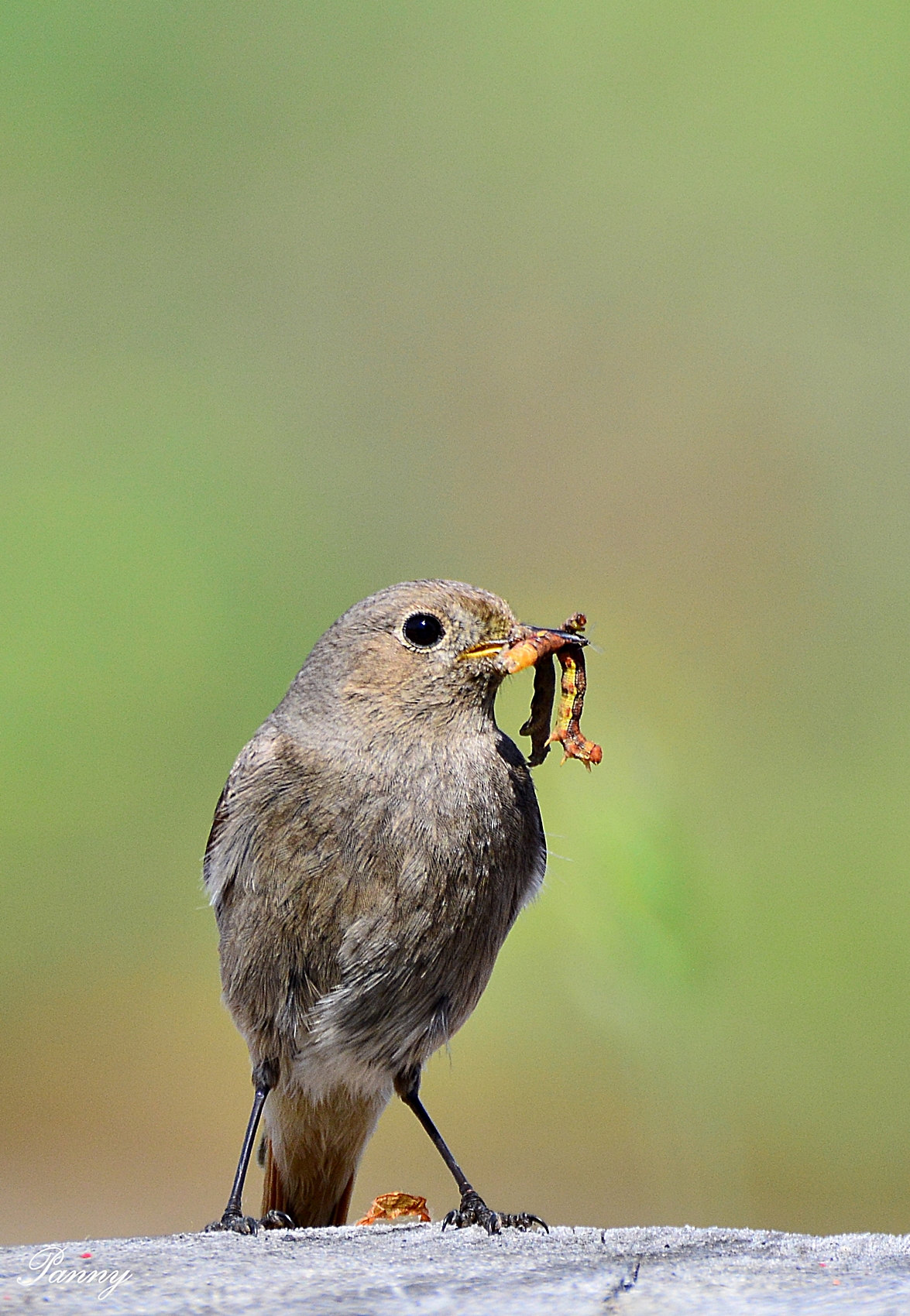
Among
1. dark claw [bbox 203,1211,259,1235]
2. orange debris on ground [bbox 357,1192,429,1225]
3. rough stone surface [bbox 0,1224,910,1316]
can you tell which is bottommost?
orange debris on ground [bbox 357,1192,429,1225]

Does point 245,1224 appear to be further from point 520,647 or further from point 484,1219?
point 520,647

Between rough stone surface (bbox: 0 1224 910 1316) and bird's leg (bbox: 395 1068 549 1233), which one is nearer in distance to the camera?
rough stone surface (bbox: 0 1224 910 1316)

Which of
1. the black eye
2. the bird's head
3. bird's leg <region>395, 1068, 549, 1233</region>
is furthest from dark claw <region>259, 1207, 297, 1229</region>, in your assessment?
the black eye

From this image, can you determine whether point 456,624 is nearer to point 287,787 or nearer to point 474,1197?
point 287,787

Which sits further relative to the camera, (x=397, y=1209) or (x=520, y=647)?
(x=397, y=1209)

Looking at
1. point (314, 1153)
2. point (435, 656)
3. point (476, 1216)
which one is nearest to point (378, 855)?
point (435, 656)

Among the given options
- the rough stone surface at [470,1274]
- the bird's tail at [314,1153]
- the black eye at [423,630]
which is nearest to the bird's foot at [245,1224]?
the rough stone surface at [470,1274]

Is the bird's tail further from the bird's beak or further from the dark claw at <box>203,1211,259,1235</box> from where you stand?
the bird's beak
